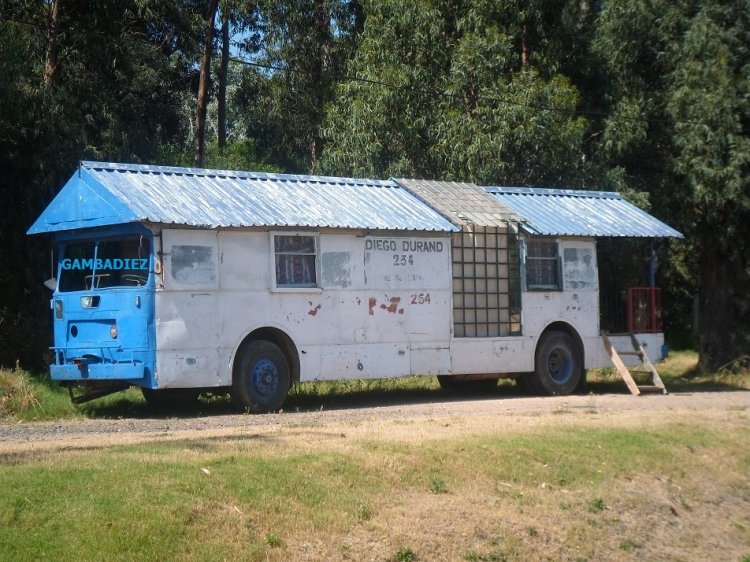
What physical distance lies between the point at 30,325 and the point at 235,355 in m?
5.95

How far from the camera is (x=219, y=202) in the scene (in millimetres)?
15016

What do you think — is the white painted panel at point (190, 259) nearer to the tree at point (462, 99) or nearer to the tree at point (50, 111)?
the tree at point (50, 111)

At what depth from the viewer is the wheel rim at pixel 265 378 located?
1482 centimetres

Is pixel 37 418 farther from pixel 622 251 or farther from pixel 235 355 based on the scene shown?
pixel 622 251

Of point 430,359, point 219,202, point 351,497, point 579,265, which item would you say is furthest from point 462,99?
point 351,497

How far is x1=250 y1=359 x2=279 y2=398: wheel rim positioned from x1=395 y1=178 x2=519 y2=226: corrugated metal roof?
406 centimetres

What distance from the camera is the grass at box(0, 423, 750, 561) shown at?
7.91 meters

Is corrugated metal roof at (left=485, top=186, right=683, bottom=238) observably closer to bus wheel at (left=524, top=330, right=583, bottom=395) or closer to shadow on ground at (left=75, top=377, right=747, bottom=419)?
bus wheel at (left=524, top=330, right=583, bottom=395)

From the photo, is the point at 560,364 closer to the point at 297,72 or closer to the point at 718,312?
the point at 718,312

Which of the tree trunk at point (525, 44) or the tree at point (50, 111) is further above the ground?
the tree trunk at point (525, 44)

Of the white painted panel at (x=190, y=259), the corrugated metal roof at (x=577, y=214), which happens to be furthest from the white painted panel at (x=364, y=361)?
the corrugated metal roof at (x=577, y=214)

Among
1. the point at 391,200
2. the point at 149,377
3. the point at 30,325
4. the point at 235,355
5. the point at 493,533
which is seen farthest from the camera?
the point at 30,325

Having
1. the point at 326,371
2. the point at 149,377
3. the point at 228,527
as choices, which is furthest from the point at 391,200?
the point at 228,527

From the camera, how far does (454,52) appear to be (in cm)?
2425
